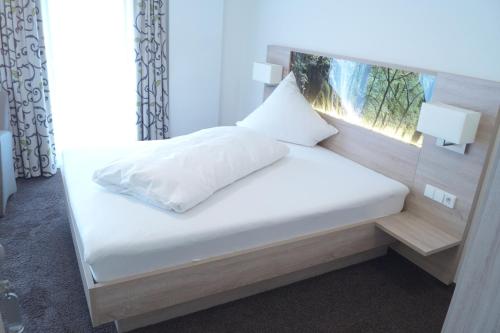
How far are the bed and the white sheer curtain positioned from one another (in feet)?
4.12

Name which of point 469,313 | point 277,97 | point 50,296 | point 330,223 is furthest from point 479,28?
point 50,296

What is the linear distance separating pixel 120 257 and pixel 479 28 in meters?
2.25

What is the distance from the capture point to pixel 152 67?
386 centimetres

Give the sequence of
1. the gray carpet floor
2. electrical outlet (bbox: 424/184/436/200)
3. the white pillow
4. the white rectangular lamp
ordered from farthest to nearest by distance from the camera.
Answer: the white rectangular lamp, the white pillow, electrical outlet (bbox: 424/184/436/200), the gray carpet floor

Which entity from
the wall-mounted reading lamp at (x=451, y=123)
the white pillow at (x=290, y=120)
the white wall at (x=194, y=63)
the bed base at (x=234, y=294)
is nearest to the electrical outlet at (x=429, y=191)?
the wall-mounted reading lamp at (x=451, y=123)

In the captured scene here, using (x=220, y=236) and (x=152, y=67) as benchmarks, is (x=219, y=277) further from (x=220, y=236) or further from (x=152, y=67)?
(x=152, y=67)

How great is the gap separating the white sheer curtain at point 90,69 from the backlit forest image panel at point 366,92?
5.72ft

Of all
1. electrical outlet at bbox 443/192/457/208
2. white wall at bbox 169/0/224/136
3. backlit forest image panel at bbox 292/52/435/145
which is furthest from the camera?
white wall at bbox 169/0/224/136

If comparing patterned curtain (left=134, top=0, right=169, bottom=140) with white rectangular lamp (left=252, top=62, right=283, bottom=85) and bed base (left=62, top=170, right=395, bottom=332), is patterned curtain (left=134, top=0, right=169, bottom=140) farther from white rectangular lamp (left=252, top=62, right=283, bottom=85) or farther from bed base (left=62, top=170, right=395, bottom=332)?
bed base (left=62, top=170, right=395, bottom=332)

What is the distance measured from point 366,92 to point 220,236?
1709mm

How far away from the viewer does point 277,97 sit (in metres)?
3.37

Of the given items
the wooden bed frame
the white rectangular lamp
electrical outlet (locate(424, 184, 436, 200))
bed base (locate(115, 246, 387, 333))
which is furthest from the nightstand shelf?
the white rectangular lamp

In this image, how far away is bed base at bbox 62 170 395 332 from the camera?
5.47 feet

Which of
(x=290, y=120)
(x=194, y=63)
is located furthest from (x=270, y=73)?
(x=194, y=63)
